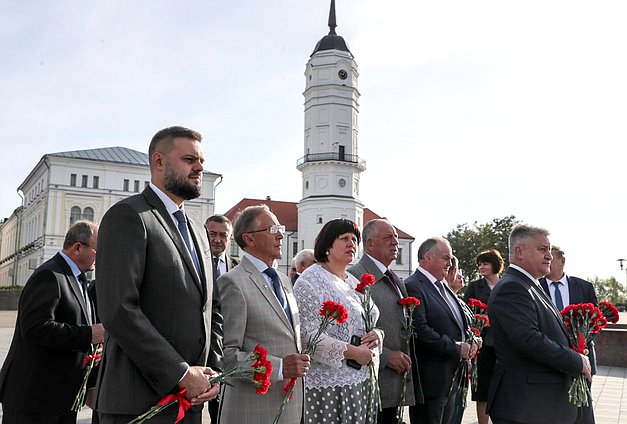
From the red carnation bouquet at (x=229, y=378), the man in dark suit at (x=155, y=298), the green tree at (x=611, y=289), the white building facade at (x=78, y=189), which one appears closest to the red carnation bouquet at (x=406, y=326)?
the red carnation bouquet at (x=229, y=378)

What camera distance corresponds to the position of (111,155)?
7450 cm

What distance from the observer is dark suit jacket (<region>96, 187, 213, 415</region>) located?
10.3ft

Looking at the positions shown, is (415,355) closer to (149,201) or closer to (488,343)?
(488,343)

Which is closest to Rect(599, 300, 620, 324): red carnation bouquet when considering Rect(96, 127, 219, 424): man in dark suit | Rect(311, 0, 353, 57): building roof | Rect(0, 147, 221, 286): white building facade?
Rect(96, 127, 219, 424): man in dark suit

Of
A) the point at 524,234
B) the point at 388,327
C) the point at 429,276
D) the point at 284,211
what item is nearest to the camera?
the point at 524,234

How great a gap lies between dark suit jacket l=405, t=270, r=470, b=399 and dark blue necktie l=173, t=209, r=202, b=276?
9.94ft

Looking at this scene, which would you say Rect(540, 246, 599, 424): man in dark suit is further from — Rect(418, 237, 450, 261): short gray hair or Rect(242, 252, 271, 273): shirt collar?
Rect(242, 252, 271, 273): shirt collar

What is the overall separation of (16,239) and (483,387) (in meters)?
93.2

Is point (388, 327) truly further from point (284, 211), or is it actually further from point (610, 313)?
point (284, 211)

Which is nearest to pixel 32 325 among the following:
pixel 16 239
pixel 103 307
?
pixel 103 307

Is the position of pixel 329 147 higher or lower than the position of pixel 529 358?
higher

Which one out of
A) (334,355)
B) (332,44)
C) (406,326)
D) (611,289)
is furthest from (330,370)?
(611,289)

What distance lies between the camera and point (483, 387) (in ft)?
27.3

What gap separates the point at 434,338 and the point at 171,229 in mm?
3274
